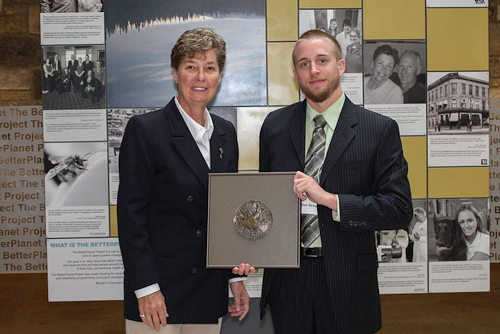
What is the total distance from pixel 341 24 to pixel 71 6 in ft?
8.77

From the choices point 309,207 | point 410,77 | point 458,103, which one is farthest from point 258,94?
point 309,207

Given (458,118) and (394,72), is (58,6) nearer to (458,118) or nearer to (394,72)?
(394,72)

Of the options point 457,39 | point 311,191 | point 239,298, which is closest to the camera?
point 311,191

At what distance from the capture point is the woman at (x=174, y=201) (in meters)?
1.88

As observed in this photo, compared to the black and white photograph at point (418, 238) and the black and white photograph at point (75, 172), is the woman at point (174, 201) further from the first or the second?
the black and white photograph at point (418, 238)

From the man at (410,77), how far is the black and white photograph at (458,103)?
0.11 m

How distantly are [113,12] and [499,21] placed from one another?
5.77 m

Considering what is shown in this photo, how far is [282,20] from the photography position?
4238mm

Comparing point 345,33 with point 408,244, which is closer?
point 345,33

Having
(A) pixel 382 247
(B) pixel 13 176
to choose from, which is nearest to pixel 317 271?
(A) pixel 382 247

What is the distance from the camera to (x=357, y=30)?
4.26 m

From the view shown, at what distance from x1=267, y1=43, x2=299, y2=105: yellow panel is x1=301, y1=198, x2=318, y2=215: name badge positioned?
95.1 inches

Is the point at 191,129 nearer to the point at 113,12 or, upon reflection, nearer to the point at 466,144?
the point at 113,12

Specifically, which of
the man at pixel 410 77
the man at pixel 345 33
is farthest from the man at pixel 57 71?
the man at pixel 410 77
